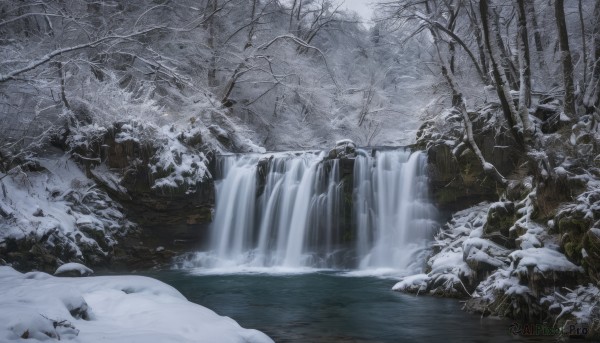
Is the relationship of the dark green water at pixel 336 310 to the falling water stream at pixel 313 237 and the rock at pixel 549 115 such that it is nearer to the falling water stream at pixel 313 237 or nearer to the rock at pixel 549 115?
the falling water stream at pixel 313 237

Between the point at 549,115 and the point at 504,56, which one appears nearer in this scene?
the point at 549,115

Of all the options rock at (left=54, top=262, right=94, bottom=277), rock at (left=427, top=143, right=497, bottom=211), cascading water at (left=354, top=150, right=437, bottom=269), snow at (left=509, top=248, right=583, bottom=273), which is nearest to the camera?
snow at (left=509, top=248, right=583, bottom=273)

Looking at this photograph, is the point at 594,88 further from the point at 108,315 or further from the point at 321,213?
the point at 108,315

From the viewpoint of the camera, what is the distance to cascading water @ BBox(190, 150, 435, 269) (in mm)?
14438

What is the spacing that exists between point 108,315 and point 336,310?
4513 millimetres

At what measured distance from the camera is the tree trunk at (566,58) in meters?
9.64

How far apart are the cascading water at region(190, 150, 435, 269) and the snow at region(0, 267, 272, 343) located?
28.7ft

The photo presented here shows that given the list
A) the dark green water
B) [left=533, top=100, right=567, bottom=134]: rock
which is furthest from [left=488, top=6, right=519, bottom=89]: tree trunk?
the dark green water

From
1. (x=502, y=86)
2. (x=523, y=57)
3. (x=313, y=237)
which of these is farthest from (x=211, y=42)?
(x=502, y=86)

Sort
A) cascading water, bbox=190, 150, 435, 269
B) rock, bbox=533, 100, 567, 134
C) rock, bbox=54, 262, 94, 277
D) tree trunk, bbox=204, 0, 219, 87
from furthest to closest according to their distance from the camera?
tree trunk, bbox=204, 0, 219, 87, cascading water, bbox=190, 150, 435, 269, rock, bbox=533, 100, 567, 134, rock, bbox=54, 262, 94, 277

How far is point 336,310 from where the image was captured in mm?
8898

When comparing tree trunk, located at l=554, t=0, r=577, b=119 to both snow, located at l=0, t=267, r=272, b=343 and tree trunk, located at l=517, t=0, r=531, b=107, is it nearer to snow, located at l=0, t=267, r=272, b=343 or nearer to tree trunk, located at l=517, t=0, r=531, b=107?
tree trunk, located at l=517, t=0, r=531, b=107

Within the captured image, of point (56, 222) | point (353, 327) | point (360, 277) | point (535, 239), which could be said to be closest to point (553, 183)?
point (535, 239)

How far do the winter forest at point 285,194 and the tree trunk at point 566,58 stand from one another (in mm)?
39
